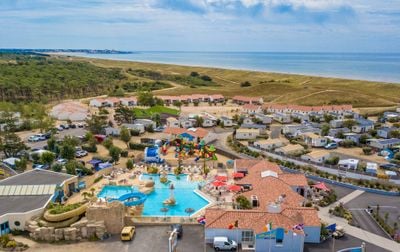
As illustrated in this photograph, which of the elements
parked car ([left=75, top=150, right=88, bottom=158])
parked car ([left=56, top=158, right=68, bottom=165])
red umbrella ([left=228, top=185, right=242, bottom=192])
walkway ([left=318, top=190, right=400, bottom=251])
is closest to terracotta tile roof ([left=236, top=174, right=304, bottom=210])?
red umbrella ([left=228, top=185, right=242, bottom=192])

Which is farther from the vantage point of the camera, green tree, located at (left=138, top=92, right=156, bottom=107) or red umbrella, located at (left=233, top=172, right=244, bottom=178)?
green tree, located at (left=138, top=92, right=156, bottom=107)

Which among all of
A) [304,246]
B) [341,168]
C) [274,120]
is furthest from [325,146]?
[304,246]

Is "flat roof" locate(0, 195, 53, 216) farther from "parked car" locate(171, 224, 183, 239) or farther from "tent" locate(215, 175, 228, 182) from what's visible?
"tent" locate(215, 175, 228, 182)

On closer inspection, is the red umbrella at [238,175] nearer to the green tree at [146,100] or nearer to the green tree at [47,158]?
the green tree at [47,158]

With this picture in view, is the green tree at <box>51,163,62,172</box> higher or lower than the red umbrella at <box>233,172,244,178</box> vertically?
lower

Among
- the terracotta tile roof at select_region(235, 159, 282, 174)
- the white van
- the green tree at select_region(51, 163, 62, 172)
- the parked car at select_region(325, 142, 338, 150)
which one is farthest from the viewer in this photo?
the parked car at select_region(325, 142, 338, 150)

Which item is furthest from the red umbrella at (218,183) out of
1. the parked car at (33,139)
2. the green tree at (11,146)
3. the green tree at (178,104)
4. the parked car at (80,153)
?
the green tree at (178,104)
